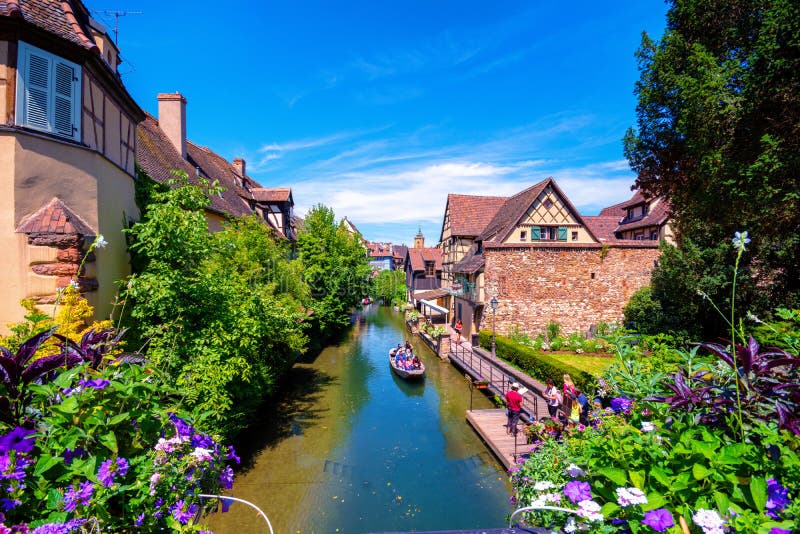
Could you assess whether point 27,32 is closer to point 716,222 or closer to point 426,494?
point 426,494

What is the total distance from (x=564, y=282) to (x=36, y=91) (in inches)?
1004

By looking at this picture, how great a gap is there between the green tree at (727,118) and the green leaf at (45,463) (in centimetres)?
1132

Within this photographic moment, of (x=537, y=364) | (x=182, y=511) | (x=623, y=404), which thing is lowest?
(x=537, y=364)

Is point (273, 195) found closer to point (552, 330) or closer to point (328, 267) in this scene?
point (328, 267)

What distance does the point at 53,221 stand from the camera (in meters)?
7.09

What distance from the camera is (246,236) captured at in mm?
16078

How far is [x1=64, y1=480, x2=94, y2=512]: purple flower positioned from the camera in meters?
1.94

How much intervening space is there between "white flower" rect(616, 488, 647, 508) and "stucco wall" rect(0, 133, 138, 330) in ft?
30.8

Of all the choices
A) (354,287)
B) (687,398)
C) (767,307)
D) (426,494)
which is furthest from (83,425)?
(354,287)

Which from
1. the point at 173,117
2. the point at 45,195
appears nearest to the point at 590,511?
the point at 45,195

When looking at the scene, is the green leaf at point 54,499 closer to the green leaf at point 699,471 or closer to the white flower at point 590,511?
the white flower at point 590,511

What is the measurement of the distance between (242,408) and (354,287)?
1736cm

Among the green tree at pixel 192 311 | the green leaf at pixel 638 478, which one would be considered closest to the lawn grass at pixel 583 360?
the green tree at pixel 192 311

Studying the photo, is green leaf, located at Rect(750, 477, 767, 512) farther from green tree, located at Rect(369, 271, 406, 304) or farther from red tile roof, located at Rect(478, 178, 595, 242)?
green tree, located at Rect(369, 271, 406, 304)
